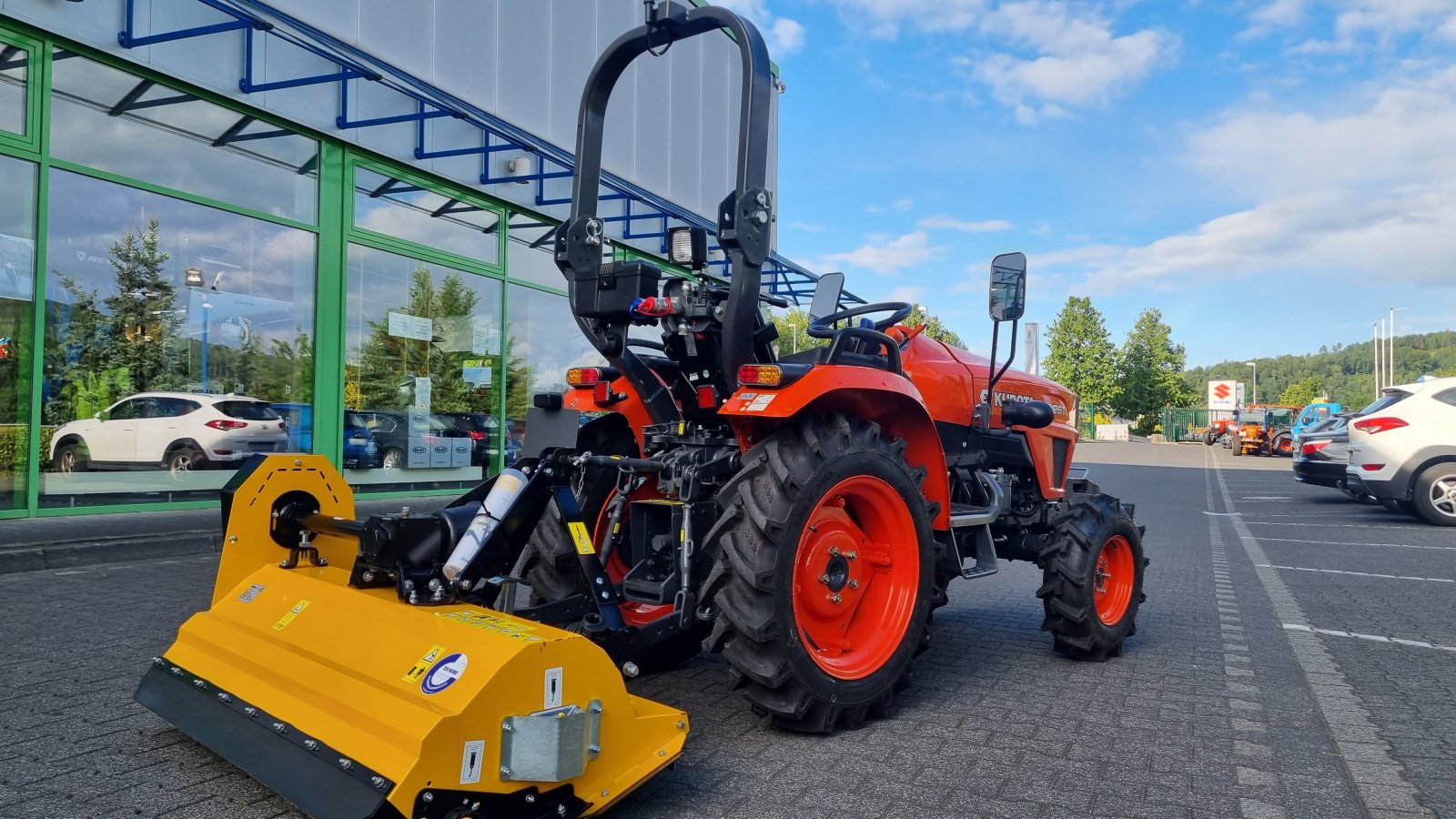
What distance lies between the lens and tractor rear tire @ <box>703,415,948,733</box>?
3150 millimetres

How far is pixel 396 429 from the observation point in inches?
441

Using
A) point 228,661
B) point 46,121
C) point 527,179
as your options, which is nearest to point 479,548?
point 228,661

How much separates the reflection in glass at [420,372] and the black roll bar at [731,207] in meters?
7.50

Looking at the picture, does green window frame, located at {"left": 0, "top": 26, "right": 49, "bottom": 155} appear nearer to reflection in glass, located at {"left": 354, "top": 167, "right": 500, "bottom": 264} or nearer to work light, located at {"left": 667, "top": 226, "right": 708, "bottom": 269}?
reflection in glass, located at {"left": 354, "top": 167, "right": 500, "bottom": 264}

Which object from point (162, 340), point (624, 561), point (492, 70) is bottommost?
point (624, 561)

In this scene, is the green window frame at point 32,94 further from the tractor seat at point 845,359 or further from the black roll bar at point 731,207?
the tractor seat at point 845,359

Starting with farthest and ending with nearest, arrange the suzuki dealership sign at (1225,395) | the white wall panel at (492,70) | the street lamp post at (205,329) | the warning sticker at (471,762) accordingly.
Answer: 1. the suzuki dealership sign at (1225,395)
2. the street lamp post at (205,329)
3. the white wall panel at (492,70)
4. the warning sticker at (471,762)

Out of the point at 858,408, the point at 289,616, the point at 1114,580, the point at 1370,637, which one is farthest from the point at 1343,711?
the point at 289,616

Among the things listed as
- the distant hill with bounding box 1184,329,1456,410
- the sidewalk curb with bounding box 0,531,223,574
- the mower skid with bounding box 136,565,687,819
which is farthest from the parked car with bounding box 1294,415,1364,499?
the distant hill with bounding box 1184,329,1456,410

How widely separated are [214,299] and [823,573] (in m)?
8.13

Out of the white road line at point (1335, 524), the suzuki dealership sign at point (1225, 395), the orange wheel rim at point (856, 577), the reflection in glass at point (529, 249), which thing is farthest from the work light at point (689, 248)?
the suzuki dealership sign at point (1225, 395)

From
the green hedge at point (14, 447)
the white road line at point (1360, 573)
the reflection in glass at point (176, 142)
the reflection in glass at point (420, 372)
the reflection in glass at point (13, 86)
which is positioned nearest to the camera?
the reflection in glass at point (13, 86)

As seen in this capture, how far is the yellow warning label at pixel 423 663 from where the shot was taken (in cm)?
245

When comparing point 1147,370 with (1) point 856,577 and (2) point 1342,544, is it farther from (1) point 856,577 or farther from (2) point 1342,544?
(1) point 856,577
